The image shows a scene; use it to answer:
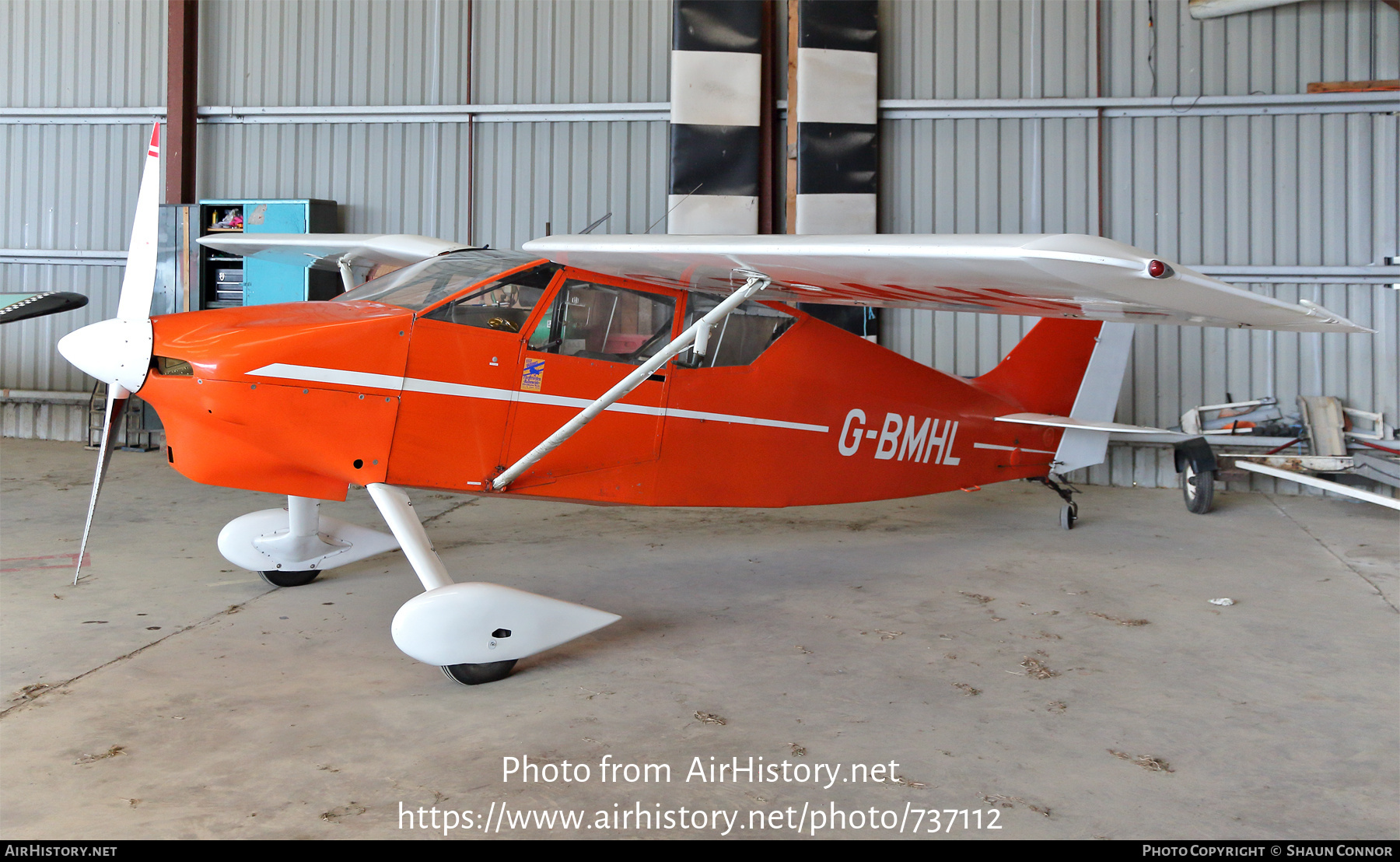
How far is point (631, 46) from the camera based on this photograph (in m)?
10.4

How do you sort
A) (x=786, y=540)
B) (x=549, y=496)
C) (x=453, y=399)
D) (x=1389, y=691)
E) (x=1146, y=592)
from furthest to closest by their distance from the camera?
(x=786, y=540) < (x=1146, y=592) < (x=549, y=496) < (x=453, y=399) < (x=1389, y=691)

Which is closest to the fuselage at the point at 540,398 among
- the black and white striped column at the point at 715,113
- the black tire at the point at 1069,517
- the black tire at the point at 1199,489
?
the black tire at the point at 1069,517

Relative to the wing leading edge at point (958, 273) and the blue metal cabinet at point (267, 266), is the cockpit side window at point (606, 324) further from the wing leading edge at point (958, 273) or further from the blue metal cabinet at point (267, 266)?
the blue metal cabinet at point (267, 266)

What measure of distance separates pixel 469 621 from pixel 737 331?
220cm

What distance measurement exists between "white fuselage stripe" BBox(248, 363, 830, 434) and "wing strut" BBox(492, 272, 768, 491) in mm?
213

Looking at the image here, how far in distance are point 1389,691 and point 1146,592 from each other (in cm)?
158

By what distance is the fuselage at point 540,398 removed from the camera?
4.02 metres

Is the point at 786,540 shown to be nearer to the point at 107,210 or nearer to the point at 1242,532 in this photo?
the point at 1242,532

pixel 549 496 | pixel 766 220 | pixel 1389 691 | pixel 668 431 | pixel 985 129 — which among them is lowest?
pixel 1389 691

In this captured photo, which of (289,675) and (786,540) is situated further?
(786,540)

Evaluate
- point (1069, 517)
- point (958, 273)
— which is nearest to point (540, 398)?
point (958, 273)

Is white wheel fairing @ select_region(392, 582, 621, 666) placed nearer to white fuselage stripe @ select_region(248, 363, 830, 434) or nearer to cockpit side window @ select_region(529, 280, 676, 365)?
white fuselage stripe @ select_region(248, 363, 830, 434)

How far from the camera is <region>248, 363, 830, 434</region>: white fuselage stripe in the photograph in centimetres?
401

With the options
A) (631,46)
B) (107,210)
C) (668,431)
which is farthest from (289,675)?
(107,210)
